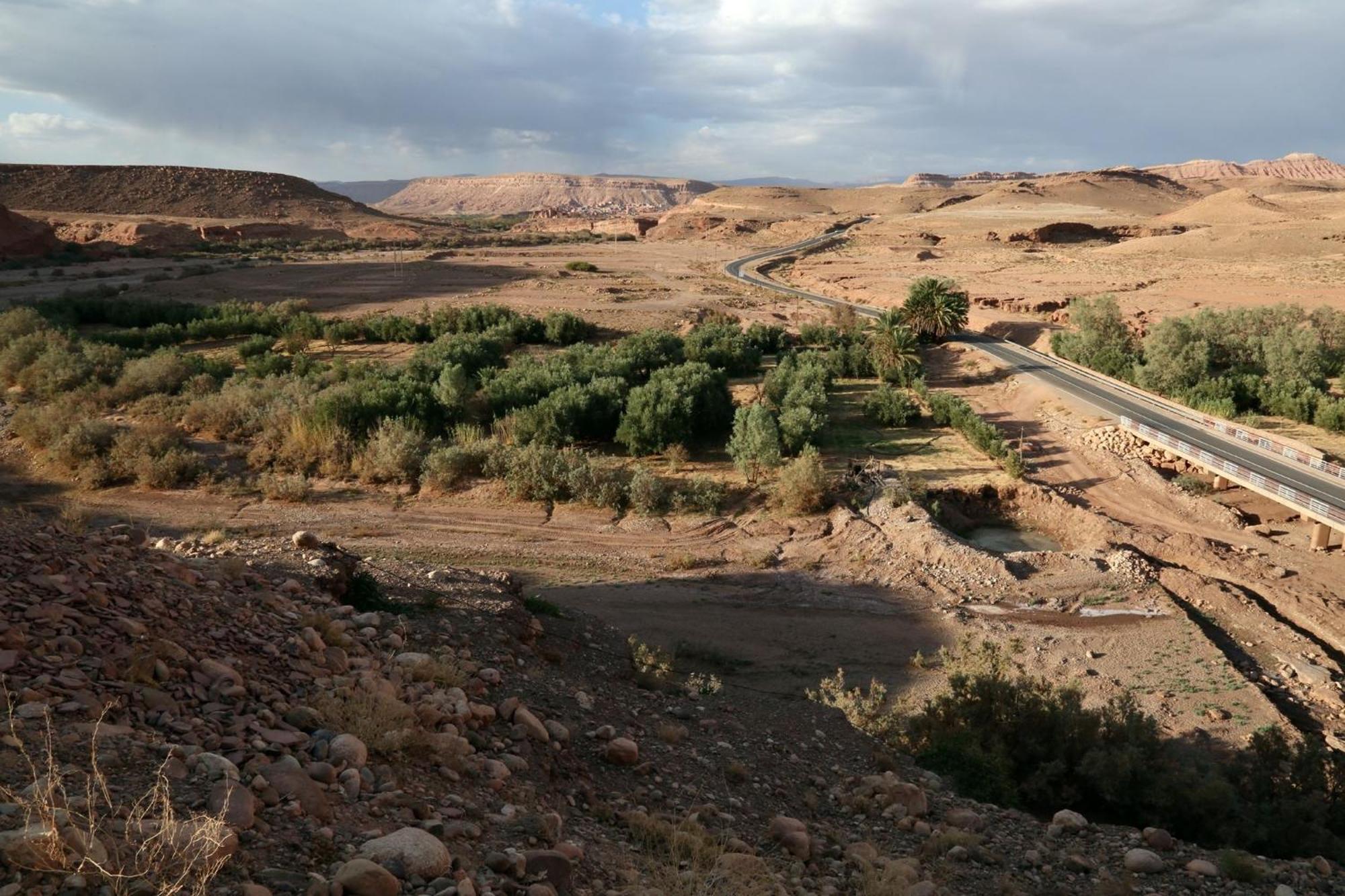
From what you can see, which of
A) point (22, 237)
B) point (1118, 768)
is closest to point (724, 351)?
point (1118, 768)

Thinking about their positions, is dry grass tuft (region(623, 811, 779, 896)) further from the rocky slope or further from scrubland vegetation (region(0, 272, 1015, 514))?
scrubland vegetation (region(0, 272, 1015, 514))

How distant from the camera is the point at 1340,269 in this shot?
49781mm

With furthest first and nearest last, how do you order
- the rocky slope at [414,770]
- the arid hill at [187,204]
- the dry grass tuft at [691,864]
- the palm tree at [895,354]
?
the arid hill at [187,204] < the palm tree at [895,354] < the dry grass tuft at [691,864] < the rocky slope at [414,770]

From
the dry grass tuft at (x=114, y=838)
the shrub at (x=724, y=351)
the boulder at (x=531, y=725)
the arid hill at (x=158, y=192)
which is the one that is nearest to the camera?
the dry grass tuft at (x=114, y=838)

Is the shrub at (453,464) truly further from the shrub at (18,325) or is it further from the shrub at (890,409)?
the shrub at (18,325)

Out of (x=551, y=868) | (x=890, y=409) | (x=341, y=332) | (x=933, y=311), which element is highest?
(x=933, y=311)

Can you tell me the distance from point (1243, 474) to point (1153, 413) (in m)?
6.74

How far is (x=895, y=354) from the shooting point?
32.0 m

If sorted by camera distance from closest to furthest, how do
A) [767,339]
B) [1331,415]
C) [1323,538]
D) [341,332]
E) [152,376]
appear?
[1323,538]
[1331,415]
[152,376]
[767,339]
[341,332]

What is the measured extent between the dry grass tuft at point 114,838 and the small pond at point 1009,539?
56.6ft

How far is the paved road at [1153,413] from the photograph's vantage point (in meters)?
20.1

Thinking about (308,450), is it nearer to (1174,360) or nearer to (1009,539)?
(1009,539)

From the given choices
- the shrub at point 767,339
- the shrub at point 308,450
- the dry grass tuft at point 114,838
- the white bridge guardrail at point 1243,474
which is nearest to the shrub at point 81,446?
the shrub at point 308,450

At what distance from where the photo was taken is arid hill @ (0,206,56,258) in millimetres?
63188
